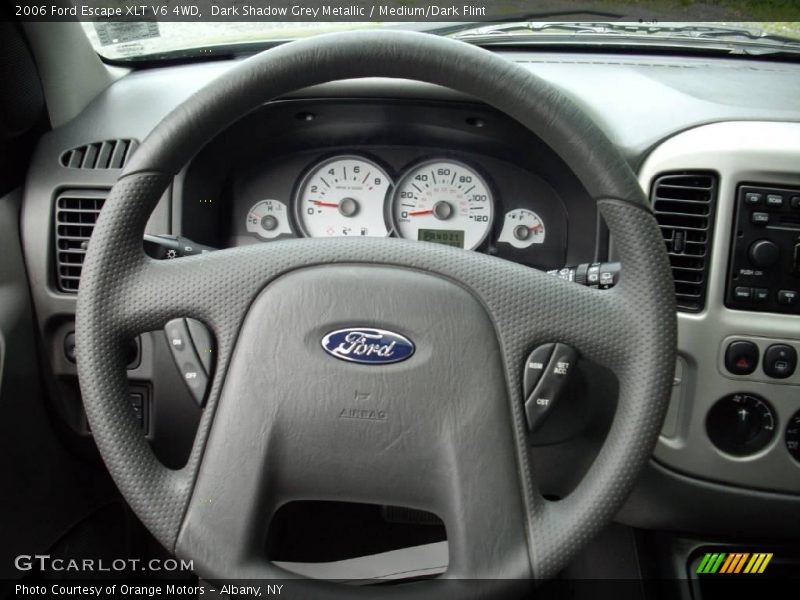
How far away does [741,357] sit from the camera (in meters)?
1.36

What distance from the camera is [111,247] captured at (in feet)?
3.25

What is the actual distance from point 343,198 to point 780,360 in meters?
1.00

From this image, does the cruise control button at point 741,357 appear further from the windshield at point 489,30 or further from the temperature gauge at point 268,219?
the temperature gauge at point 268,219

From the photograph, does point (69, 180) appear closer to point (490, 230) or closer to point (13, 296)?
point (13, 296)

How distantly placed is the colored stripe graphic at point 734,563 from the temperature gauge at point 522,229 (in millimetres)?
786

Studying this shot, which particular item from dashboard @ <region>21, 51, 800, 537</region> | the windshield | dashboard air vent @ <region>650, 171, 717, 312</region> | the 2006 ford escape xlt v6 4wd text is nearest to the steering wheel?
the 2006 ford escape xlt v6 4wd text

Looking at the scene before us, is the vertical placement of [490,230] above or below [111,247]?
below

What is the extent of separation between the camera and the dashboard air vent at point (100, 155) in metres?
1.54

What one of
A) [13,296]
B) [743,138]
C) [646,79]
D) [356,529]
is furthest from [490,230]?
[13,296]

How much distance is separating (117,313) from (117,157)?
2.18ft

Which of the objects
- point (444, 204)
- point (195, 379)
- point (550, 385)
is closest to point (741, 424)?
point (550, 385)
